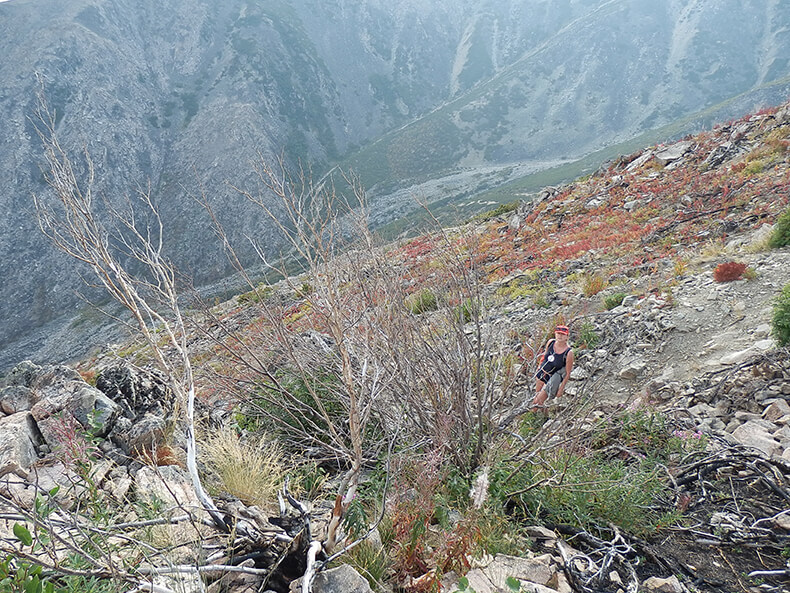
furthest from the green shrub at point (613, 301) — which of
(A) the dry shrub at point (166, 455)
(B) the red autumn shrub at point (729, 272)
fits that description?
(A) the dry shrub at point (166, 455)

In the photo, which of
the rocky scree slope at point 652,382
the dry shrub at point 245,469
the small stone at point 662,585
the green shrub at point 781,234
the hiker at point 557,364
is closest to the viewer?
the small stone at point 662,585

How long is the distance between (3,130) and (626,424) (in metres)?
85.2

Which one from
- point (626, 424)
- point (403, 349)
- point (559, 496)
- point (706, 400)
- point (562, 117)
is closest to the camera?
point (559, 496)

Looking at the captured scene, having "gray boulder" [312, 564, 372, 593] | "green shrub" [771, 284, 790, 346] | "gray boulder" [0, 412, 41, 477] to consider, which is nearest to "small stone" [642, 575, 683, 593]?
"gray boulder" [312, 564, 372, 593]

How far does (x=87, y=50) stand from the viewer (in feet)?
233

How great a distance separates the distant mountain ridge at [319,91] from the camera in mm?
59844

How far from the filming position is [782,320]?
4629 mm

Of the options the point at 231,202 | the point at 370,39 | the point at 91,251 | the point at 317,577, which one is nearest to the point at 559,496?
the point at 317,577

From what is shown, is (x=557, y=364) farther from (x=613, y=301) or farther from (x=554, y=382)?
(x=613, y=301)

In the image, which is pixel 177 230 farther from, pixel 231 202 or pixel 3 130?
pixel 3 130

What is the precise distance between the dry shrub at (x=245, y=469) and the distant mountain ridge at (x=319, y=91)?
47.3 metres

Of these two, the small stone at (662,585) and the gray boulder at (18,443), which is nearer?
the small stone at (662,585)

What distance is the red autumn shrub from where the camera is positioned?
6891mm

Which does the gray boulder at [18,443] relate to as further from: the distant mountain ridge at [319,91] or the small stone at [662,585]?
the distant mountain ridge at [319,91]
